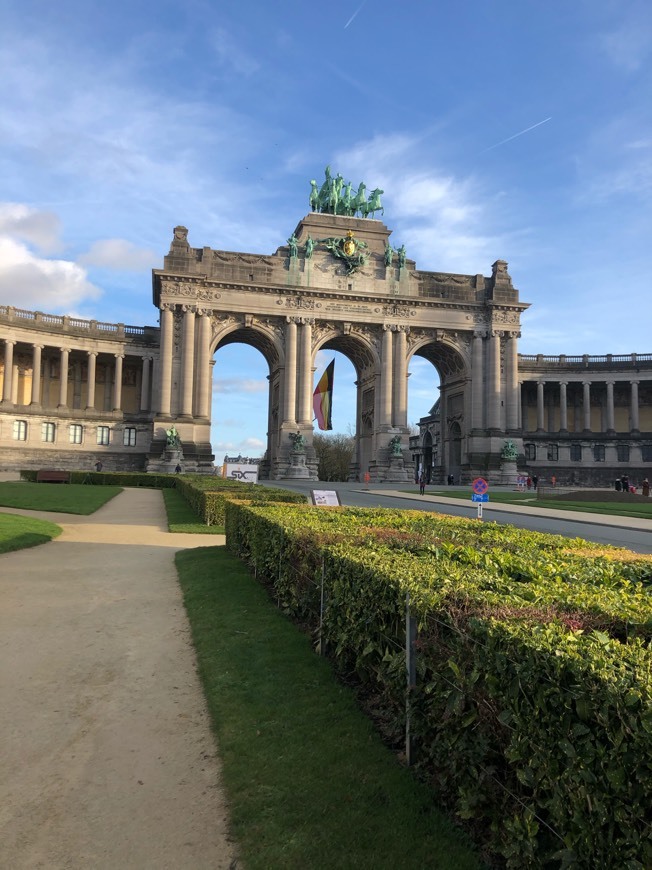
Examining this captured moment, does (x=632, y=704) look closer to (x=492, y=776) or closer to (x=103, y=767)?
(x=492, y=776)

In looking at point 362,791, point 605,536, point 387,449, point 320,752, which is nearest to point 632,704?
point 362,791

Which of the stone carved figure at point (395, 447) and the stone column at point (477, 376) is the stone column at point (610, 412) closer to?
the stone column at point (477, 376)

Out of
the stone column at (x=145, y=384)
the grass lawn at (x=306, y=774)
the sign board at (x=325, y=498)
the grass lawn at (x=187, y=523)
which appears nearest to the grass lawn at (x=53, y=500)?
the grass lawn at (x=187, y=523)

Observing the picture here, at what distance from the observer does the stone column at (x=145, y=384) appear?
237 ft

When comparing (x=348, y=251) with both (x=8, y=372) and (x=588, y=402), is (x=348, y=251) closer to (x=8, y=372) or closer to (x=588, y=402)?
(x=588, y=402)

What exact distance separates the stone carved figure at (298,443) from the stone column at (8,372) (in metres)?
29.7

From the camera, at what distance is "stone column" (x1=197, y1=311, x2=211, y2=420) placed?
214ft

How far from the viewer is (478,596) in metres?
4.58

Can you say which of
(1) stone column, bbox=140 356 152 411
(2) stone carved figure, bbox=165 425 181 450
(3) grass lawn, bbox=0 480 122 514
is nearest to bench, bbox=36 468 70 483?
(3) grass lawn, bbox=0 480 122 514

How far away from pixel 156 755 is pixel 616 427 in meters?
85.2

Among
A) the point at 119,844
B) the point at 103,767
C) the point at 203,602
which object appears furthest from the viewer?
the point at 203,602

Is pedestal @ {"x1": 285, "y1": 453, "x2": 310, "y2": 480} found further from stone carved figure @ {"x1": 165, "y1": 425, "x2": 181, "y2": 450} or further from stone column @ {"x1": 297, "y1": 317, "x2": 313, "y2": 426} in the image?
stone carved figure @ {"x1": 165, "y1": 425, "x2": 181, "y2": 450}

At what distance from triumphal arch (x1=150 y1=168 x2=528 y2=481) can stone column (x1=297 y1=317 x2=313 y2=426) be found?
121 mm

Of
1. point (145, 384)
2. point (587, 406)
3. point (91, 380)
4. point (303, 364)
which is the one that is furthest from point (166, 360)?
point (587, 406)
